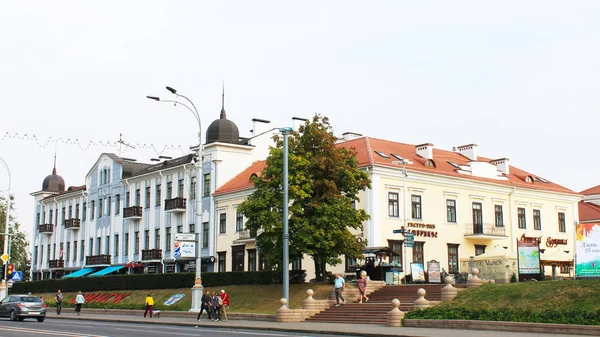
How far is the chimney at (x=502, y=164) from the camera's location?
57.3 m

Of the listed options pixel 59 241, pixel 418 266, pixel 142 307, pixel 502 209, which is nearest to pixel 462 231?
pixel 502 209

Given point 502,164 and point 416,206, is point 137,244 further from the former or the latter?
point 502,164

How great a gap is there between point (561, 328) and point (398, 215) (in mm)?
25215

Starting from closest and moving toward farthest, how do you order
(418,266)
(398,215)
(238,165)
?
(418,266) < (398,215) < (238,165)

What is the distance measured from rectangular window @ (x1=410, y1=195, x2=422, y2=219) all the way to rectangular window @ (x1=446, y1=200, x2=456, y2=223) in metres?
2.64

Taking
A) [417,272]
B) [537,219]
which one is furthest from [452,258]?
[417,272]

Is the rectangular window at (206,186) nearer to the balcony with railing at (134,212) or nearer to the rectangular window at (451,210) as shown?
the balcony with railing at (134,212)

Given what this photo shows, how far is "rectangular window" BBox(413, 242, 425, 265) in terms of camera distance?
4791 centimetres

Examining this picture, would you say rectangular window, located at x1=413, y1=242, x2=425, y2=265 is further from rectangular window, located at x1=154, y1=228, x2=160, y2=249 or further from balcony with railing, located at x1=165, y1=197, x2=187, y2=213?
rectangular window, located at x1=154, y1=228, x2=160, y2=249

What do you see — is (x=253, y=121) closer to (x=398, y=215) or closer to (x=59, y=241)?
(x=398, y=215)

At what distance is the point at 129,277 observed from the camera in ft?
173

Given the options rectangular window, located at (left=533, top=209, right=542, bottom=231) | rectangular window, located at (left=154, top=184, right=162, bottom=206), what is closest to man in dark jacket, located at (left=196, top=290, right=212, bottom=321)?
rectangular window, located at (left=154, top=184, right=162, bottom=206)

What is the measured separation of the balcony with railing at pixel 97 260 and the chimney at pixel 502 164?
3478cm

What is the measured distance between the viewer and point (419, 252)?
48250 mm
